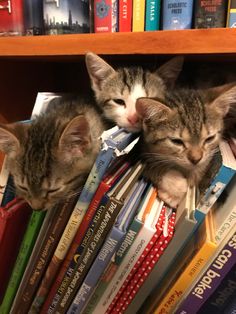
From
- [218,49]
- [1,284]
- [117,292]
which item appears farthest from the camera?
[1,284]

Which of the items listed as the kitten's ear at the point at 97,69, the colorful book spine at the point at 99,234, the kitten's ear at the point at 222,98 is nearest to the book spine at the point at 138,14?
the kitten's ear at the point at 97,69

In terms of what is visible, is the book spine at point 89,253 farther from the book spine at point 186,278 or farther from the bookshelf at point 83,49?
the bookshelf at point 83,49

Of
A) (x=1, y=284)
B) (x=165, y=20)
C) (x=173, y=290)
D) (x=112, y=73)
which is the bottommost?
(x=1, y=284)

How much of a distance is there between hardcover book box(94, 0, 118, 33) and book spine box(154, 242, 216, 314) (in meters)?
0.55

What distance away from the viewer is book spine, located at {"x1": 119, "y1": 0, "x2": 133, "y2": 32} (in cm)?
72

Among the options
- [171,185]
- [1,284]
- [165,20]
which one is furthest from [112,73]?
[1,284]

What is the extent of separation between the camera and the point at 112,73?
0.90 metres

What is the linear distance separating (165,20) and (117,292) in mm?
613

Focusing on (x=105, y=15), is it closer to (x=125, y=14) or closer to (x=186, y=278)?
(x=125, y=14)

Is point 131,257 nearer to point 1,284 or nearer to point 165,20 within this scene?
point 1,284

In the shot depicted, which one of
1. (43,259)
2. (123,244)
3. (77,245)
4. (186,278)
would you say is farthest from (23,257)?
(186,278)

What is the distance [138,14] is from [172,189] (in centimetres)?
42

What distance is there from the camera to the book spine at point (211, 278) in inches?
22.2

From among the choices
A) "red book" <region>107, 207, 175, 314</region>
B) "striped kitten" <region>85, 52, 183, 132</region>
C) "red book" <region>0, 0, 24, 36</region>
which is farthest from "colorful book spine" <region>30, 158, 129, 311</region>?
"red book" <region>0, 0, 24, 36</region>
